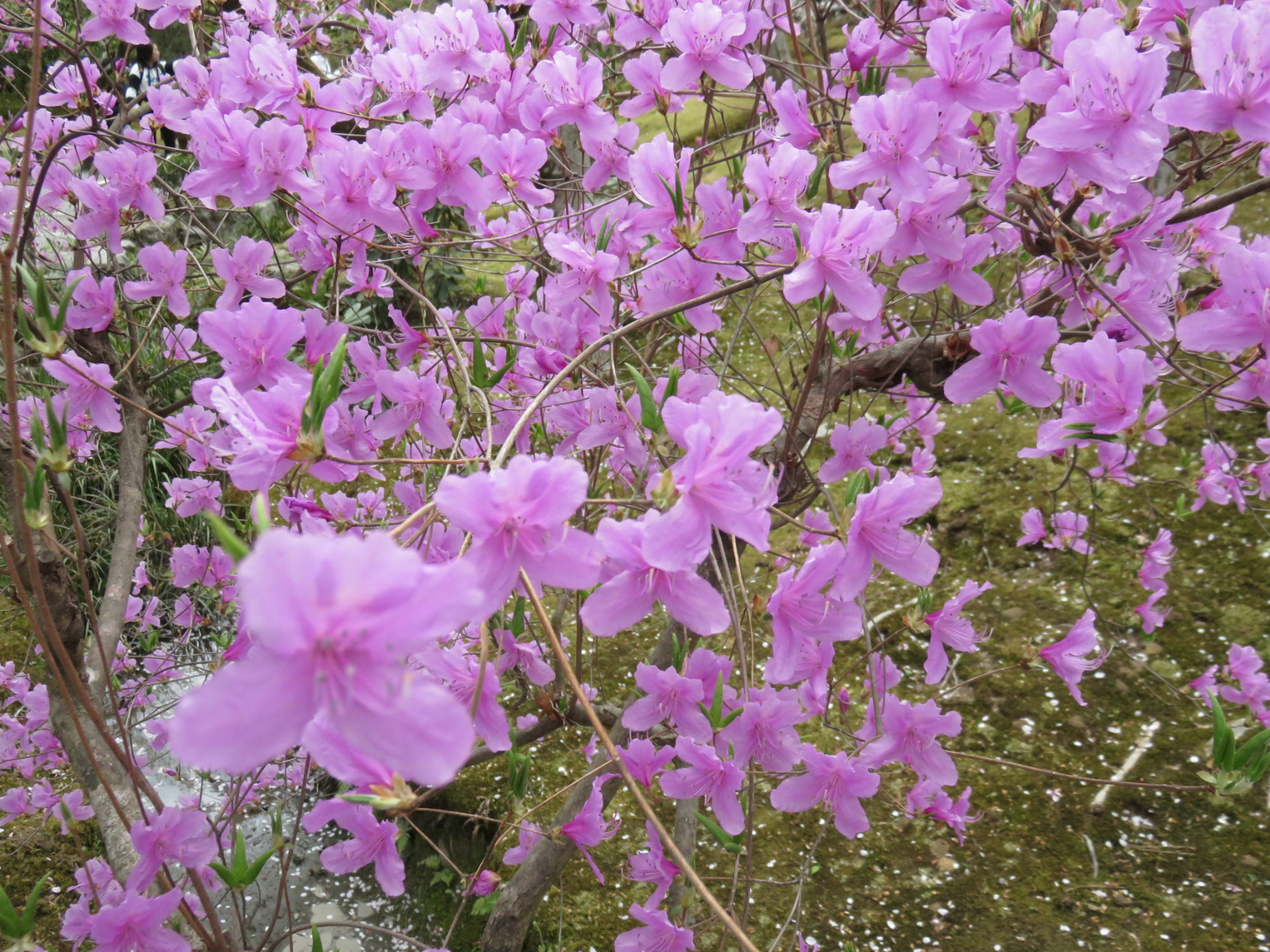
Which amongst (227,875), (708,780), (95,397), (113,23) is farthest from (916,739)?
(113,23)

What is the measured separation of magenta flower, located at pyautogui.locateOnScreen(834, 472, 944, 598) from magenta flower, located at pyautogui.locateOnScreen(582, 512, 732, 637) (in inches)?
7.4

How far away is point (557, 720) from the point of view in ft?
4.09

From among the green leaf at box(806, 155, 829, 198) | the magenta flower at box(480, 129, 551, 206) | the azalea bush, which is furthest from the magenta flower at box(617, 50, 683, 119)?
the green leaf at box(806, 155, 829, 198)

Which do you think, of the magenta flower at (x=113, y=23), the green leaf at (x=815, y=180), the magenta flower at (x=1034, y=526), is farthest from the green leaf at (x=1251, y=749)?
the magenta flower at (x=113, y=23)

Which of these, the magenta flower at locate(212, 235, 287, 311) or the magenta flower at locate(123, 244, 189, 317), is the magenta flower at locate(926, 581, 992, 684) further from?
the magenta flower at locate(123, 244, 189, 317)

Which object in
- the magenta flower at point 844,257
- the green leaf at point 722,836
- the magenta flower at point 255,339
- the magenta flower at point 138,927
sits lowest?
the magenta flower at point 138,927

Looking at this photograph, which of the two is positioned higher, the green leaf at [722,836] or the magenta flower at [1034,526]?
the magenta flower at [1034,526]

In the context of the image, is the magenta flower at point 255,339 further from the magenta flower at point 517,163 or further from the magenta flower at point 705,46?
the magenta flower at point 705,46

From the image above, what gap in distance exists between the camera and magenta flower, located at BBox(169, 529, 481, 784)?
0.37 m

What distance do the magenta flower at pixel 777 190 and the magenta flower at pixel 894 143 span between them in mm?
44

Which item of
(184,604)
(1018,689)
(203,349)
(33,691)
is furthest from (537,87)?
(184,604)

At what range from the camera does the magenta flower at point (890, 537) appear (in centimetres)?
77

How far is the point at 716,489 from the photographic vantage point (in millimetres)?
601

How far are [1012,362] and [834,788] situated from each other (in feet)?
1.95
